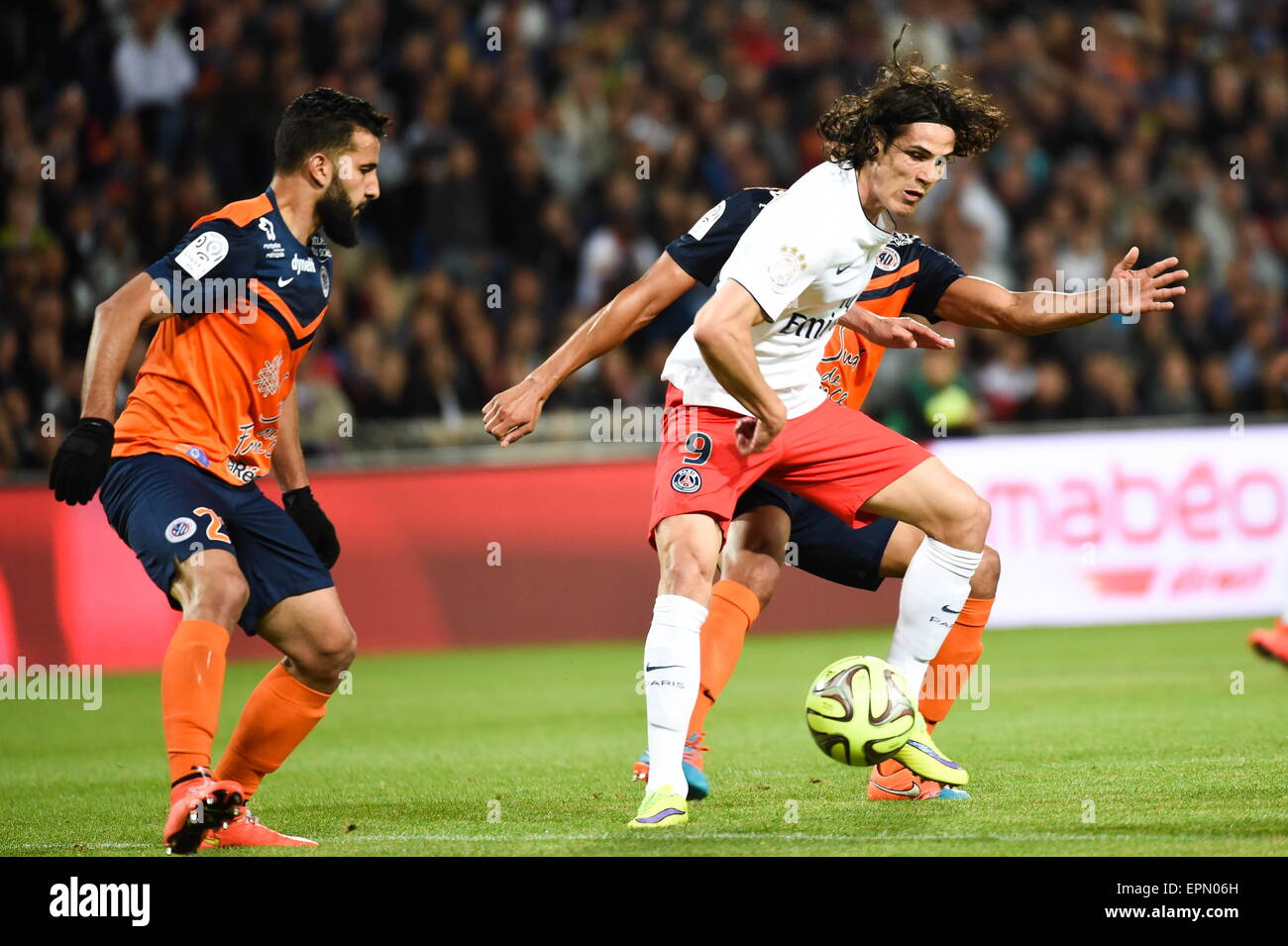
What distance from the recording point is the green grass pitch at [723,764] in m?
5.13

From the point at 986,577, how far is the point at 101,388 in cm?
320

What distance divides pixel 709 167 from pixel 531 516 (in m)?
4.53

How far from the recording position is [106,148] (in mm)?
14266

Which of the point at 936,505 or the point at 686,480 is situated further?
the point at 936,505

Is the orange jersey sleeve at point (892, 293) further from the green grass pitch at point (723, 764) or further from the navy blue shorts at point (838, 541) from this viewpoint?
the green grass pitch at point (723, 764)

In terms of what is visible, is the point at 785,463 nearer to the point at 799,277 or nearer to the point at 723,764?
the point at 799,277

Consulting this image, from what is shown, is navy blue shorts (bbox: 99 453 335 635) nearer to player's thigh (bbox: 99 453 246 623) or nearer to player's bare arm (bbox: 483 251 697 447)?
player's thigh (bbox: 99 453 246 623)

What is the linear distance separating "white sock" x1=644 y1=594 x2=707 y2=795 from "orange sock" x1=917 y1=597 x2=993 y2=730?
49.8 inches

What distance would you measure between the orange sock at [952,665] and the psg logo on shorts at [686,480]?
1.36 metres

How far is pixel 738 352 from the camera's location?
5180 mm

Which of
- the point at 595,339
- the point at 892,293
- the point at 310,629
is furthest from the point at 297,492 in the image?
the point at 892,293

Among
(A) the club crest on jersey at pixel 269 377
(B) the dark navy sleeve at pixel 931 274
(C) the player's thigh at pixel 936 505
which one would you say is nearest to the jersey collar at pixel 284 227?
(A) the club crest on jersey at pixel 269 377

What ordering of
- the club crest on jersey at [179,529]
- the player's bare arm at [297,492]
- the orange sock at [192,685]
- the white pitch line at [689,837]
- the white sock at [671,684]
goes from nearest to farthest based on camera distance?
the white pitch line at [689,837]
the orange sock at [192,685]
the club crest on jersey at [179,529]
the white sock at [671,684]
the player's bare arm at [297,492]
